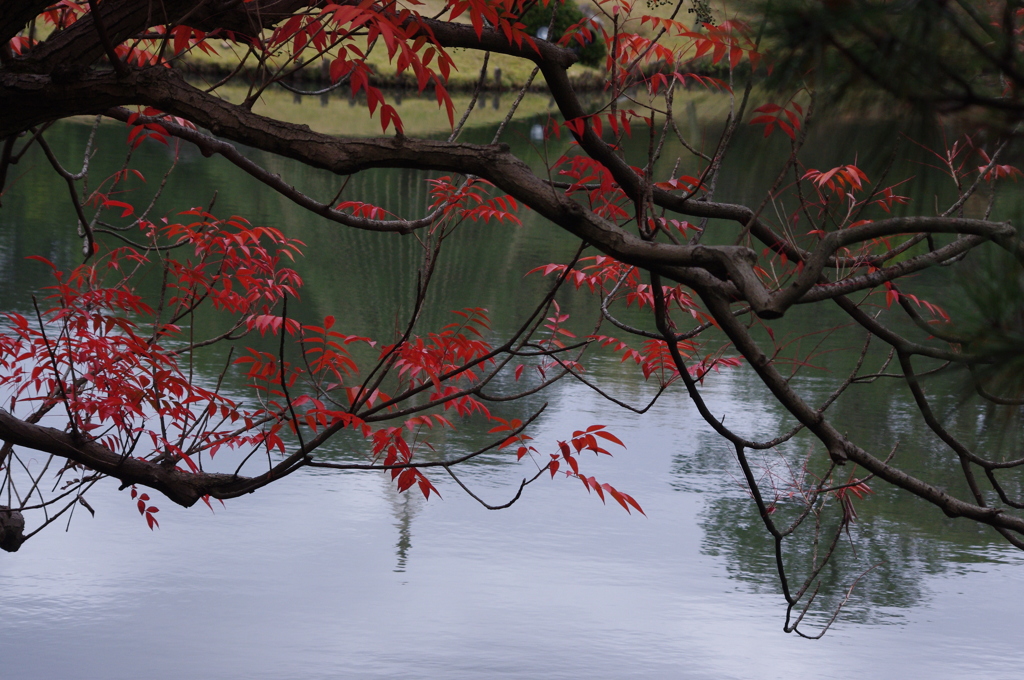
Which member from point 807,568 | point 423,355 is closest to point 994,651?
point 807,568

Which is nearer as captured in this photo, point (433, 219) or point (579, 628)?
point (433, 219)

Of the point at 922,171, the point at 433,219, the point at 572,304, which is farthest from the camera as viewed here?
the point at 572,304

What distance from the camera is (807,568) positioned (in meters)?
5.23

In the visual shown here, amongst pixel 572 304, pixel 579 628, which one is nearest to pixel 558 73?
pixel 579 628

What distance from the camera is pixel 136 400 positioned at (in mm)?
3166

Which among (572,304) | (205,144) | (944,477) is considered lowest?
(944,477)

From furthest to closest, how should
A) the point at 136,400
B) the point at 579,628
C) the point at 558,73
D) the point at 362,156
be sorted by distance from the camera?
the point at 579,628
the point at 136,400
the point at 558,73
the point at 362,156

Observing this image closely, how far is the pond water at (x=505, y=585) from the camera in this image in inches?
165

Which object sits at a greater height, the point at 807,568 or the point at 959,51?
the point at 959,51

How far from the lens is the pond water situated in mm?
4203

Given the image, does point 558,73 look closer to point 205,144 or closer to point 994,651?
point 205,144

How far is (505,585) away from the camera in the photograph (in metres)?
4.79

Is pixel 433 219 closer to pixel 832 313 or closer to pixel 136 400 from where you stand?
pixel 136 400

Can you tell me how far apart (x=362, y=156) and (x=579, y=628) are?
309 cm
